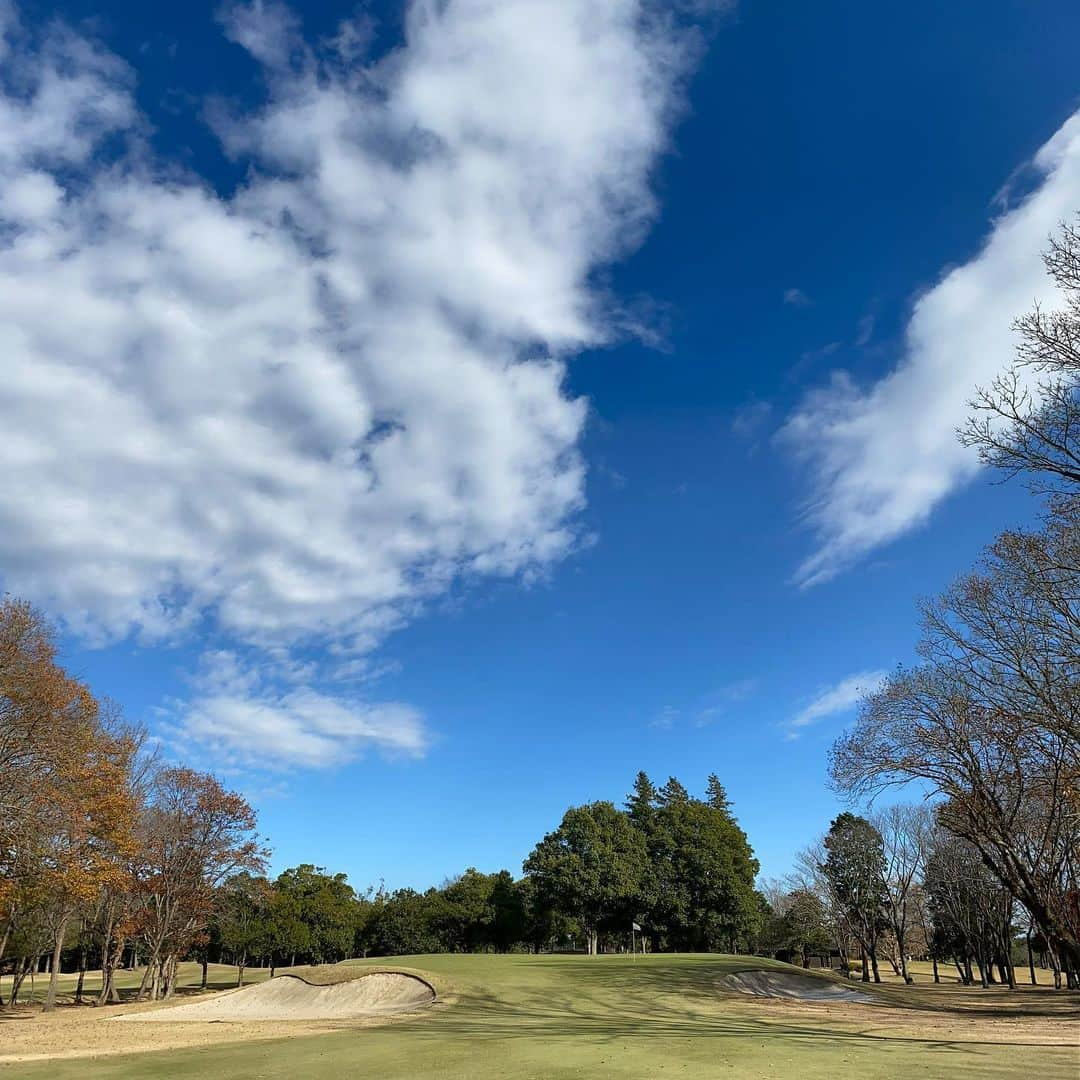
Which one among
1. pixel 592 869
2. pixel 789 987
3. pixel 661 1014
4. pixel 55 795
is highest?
pixel 55 795

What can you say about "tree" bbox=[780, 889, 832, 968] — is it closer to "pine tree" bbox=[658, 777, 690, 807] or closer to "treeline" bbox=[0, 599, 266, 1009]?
"pine tree" bbox=[658, 777, 690, 807]

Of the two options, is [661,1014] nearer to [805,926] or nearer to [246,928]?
[246,928]

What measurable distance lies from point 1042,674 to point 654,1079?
13319 mm

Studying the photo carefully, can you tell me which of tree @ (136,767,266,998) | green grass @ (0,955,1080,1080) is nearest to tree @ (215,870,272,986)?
tree @ (136,767,266,998)

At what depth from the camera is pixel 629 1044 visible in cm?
1580

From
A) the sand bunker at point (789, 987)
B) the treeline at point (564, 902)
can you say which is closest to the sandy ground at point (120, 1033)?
the sand bunker at point (789, 987)

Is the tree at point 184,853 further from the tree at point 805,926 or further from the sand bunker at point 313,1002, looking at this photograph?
the tree at point 805,926

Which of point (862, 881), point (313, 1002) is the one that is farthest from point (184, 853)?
point (862, 881)

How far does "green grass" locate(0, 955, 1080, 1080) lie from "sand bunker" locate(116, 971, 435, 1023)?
1.78m

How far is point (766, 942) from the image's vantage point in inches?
3184

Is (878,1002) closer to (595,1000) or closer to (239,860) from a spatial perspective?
(595,1000)

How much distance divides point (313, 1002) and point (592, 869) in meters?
26.1

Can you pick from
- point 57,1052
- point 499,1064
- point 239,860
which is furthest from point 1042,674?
point 239,860

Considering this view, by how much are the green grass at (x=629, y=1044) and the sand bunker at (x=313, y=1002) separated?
1.78m
